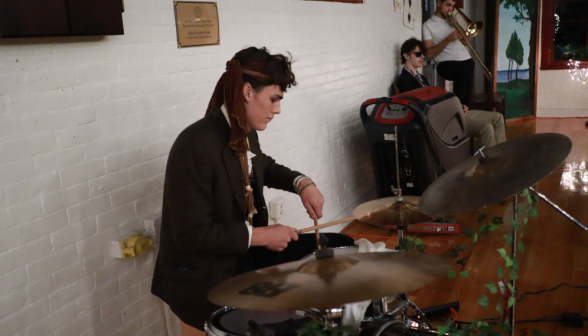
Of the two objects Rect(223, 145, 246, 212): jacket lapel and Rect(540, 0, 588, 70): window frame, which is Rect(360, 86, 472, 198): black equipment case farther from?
Rect(540, 0, 588, 70): window frame

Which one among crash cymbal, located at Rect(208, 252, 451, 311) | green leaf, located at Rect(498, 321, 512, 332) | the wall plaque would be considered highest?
the wall plaque

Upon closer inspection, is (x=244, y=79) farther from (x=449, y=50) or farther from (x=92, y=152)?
(x=449, y=50)

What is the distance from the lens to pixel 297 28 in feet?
11.0

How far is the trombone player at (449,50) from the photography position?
528 cm

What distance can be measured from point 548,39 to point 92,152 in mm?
7111

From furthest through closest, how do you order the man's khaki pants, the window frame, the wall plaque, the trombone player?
the window frame < the trombone player < the man's khaki pants < the wall plaque

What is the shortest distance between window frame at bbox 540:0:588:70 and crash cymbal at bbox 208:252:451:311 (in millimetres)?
7215

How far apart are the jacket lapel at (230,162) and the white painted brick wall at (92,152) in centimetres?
47

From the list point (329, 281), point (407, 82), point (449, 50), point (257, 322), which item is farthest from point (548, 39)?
point (329, 281)

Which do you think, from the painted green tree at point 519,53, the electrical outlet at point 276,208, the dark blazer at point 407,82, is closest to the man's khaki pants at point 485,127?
the dark blazer at point 407,82

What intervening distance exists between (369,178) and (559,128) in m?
3.72

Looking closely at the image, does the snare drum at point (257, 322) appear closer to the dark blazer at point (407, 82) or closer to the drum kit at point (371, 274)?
the drum kit at point (371, 274)

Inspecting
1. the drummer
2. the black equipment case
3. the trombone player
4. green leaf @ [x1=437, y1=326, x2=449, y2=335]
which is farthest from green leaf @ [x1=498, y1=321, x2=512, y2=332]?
the trombone player

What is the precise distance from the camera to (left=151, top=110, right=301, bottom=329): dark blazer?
176 cm
